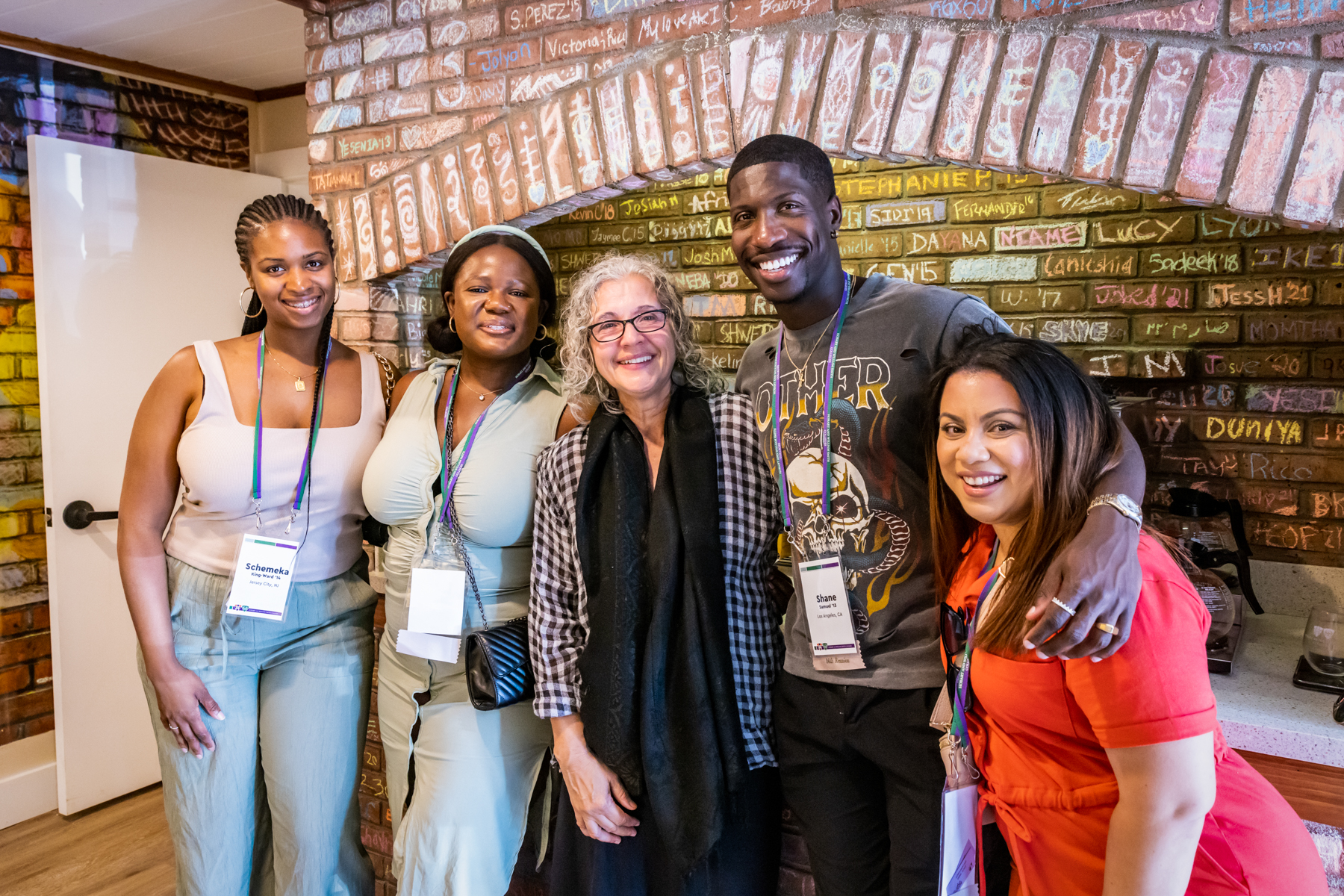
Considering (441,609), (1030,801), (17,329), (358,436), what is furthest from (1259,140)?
(17,329)

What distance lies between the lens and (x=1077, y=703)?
1087 millimetres

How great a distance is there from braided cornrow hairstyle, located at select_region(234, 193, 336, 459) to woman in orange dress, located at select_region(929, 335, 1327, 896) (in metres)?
1.37

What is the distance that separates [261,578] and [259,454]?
0.26 metres

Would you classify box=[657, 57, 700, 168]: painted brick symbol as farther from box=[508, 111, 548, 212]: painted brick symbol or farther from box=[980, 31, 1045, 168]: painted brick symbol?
box=[980, 31, 1045, 168]: painted brick symbol

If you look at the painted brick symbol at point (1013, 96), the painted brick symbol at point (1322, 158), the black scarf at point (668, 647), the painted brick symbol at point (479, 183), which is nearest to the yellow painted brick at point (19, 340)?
the painted brick symbol at point (479, 183)

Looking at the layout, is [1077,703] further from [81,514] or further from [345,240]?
[81,514]

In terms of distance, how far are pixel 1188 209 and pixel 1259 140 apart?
131 centimetres

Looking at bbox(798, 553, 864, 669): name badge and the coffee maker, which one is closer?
bbox(798, 553, 864, 669): name badge

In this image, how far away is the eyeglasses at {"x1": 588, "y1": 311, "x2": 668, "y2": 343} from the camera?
164cm

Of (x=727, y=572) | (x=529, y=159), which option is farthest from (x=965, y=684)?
(x=529, y=159)

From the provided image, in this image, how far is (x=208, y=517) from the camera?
1851 millimetres

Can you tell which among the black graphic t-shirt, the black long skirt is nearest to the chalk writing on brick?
the black graphic t-shirt

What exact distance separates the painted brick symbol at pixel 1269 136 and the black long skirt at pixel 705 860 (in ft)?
4.45

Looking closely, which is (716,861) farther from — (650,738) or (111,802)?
(111,802)
